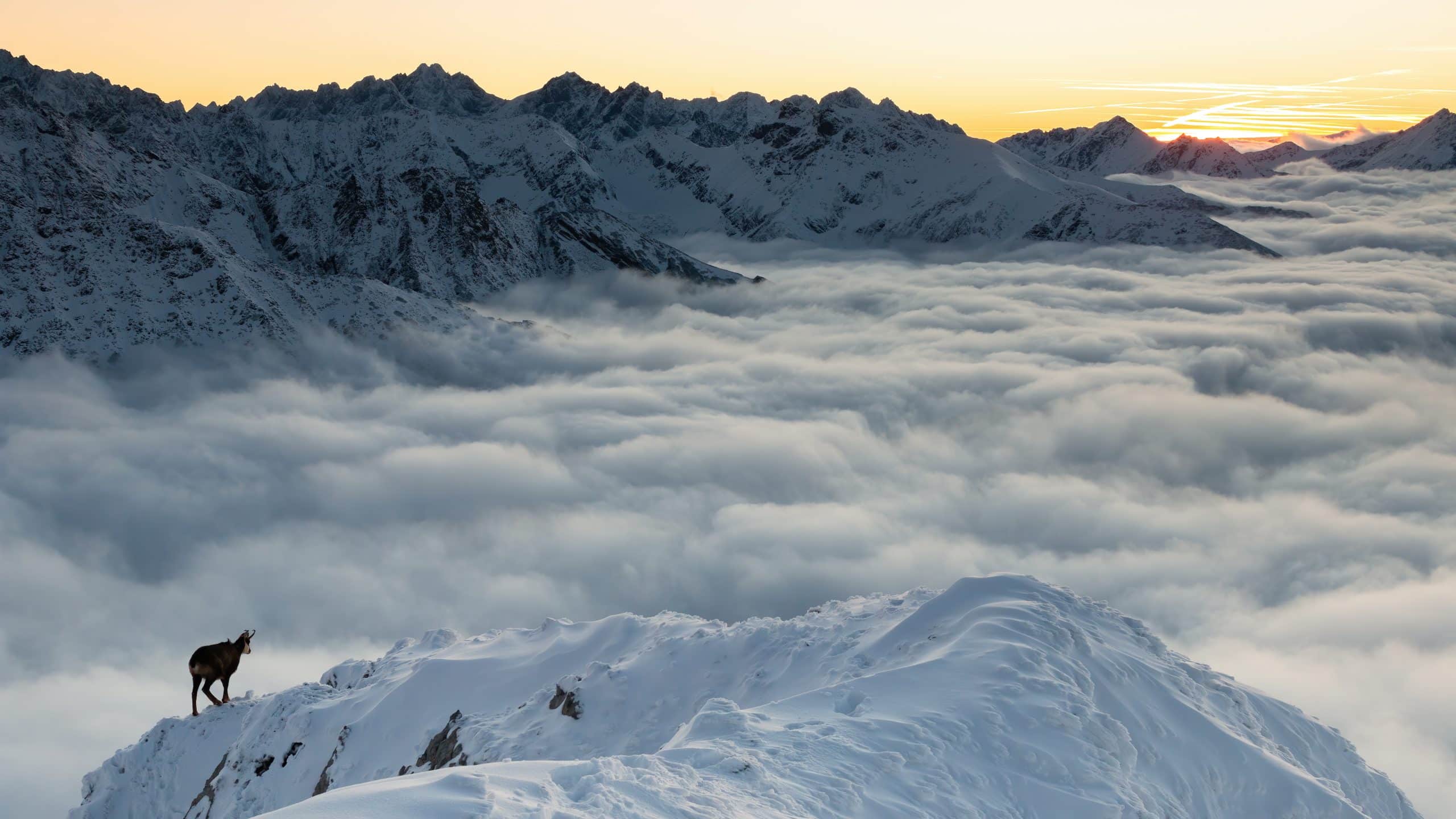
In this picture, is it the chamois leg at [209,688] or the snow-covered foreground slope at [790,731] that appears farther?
the chamois leg at [209,688]

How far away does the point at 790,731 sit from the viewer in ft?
46.4

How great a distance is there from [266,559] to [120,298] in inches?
2677

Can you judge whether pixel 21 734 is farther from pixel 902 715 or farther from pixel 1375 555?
pixel 1375 555

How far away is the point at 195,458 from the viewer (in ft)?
542

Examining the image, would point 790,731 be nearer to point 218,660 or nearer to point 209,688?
point 218,660

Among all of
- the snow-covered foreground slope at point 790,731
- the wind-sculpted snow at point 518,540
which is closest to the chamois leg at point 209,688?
the snow-covered foreground slope at point 790,731

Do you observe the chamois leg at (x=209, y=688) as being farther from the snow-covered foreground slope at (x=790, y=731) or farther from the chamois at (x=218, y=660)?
the snow-covered foreground slope at (x=790, y=731)

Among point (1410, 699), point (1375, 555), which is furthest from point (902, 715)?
point (1375, 555)

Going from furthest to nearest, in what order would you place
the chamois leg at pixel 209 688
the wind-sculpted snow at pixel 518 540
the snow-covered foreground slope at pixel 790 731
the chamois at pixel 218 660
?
the wind-sculpted snow at pixel 518 540
the chamois leg at pixel 209 688
the chamois at pixel 218 660
the snow-covered foreground slope at pixel 790 731

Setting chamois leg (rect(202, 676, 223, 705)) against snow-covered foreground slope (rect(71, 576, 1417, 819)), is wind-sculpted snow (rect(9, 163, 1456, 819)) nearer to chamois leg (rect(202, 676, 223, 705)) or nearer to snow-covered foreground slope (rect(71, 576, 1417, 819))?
chamois leg (rect(202, 676, 223, 705))

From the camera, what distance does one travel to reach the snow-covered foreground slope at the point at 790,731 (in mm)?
11914

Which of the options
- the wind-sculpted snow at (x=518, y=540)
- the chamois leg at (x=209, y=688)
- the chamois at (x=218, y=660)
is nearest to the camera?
the chamois at (x=218, y=660)

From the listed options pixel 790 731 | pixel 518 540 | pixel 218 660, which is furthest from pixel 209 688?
pixel 518 540

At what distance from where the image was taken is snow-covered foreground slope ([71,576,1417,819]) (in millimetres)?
11914
